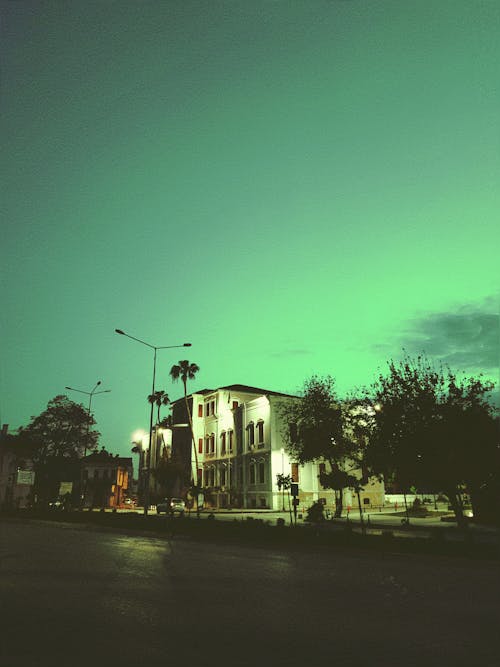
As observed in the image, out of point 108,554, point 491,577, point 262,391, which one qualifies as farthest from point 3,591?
point 262,391

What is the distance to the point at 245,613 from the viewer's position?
7.57 m

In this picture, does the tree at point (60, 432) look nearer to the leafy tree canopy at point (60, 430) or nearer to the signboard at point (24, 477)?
the leafy tree canopy at point (60, 430)

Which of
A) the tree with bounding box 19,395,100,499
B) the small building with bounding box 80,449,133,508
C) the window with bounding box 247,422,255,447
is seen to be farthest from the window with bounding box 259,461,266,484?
the tree with bounding box 19,395,100,499

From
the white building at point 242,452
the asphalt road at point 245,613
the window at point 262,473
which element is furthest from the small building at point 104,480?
the asphalt road at point 245,613

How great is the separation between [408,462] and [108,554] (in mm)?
12155

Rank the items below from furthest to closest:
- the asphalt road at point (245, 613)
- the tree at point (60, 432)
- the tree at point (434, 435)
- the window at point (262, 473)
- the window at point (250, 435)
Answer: the tree at point (60, 432)
the window at point (250, 435)
the window at point (262, 473)
the tree at point (434, 435)
the asphalt road at point (245, 613)

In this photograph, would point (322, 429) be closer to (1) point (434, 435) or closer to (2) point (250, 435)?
(2) point (250, 435)

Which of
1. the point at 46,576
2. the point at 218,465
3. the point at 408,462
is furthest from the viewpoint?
the point at 218,465

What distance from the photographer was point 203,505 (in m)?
59.4

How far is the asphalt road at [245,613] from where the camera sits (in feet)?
18.3

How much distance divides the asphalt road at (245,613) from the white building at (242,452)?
3365 cm

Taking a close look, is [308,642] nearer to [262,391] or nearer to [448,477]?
[448,477]

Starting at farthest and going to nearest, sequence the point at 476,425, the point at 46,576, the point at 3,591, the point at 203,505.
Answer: the point at 203,505 → the point at 476,425 → the point at 46,576 → the point at 3,591

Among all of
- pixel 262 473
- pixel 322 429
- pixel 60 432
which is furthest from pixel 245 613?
pixel 60 432
